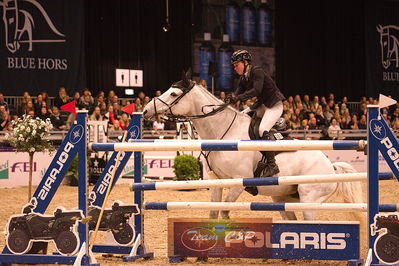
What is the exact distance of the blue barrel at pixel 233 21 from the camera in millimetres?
19797

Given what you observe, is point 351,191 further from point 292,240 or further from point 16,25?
point 16,25

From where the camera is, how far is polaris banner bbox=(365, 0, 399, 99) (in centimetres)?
2344

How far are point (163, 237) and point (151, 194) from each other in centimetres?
468

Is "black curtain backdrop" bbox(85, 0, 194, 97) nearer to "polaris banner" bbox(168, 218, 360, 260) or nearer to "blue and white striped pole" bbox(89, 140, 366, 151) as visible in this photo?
"polaris banner" bbox(168, 218, 360, 260)

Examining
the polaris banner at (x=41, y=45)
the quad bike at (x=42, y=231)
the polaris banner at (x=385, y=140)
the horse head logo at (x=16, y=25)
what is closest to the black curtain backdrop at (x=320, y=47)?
the polaris banner at (x=41, y=45)

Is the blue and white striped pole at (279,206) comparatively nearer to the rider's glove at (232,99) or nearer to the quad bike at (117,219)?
the quad bike at (117,219)

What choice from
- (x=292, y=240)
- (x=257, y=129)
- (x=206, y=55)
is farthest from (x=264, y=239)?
(x=206, y=55)

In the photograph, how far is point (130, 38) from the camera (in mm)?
19203

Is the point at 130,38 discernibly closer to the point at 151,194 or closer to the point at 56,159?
the point at 151,194

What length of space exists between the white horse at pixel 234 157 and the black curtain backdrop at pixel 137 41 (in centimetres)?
1192

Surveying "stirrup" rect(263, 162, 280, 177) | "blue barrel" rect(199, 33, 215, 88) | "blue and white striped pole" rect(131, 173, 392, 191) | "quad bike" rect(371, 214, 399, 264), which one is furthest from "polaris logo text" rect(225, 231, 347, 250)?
"blue barrel" rect(199, 33, 215, 88)

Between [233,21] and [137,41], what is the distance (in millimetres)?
2816

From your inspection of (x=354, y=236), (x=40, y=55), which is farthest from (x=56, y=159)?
(x=40, y=55)

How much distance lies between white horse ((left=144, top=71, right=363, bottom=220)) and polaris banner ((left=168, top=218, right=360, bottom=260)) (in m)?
0.55
